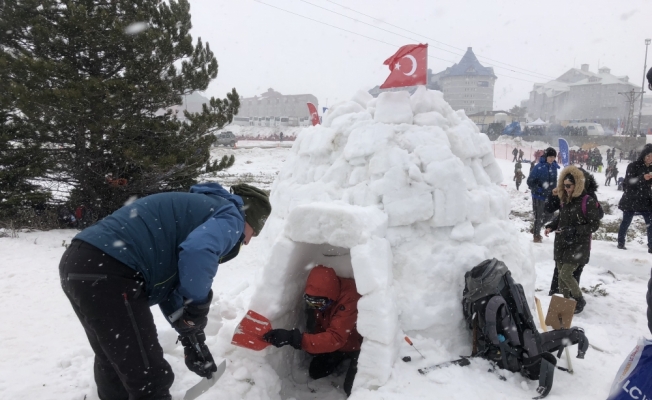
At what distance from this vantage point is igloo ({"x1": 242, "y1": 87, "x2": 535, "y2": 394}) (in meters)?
2.74

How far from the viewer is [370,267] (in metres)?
2.65

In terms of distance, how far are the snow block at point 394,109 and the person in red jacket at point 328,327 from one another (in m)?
1.35

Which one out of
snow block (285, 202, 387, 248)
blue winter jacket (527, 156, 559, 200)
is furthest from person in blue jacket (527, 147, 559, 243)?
snow block (285, 202, 387, 248)

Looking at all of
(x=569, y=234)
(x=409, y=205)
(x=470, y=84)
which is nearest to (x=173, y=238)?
(x=409, y=205)

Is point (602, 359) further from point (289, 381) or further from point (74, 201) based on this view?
point (74, 201)

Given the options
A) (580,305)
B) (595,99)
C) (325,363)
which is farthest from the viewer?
(595,99)

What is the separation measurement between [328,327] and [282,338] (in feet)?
1.30

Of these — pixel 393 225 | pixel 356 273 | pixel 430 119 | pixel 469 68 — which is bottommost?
pixel 356 273

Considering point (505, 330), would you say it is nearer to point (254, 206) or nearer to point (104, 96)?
point (254, 206)

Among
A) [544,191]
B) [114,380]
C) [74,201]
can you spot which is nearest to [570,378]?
[114,380]

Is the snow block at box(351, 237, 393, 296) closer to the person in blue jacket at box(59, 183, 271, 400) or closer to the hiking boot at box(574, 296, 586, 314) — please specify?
the person in blue jacket at box(59, 183, 271, 400)

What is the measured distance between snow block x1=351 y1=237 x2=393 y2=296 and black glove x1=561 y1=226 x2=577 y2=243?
2.68 m

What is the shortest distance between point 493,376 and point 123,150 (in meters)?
6.20

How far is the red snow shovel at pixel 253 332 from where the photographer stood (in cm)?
280
